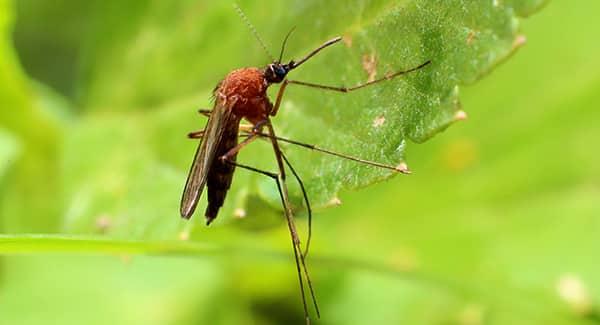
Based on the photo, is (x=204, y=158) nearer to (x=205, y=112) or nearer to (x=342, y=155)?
(x=205, y=112)

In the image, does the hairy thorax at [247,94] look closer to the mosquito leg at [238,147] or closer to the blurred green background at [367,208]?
the mosquito leg at [238,147]

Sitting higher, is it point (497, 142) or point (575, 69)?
point (575, 69)

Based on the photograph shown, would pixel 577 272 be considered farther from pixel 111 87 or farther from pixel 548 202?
pixel 111 87

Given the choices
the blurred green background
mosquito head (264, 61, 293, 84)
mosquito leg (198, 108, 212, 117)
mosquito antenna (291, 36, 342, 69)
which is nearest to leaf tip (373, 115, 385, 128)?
mosquito antenna (291, 36, 342, 69)

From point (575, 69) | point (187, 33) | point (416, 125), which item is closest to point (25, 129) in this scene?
point (187, 33)

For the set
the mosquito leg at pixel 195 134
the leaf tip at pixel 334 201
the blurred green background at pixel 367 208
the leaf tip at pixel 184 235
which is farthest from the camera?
the blurred green background at pixel 367 208

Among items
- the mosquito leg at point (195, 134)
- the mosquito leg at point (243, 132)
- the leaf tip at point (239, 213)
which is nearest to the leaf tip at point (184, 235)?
the leaf tip at point (239, 213)

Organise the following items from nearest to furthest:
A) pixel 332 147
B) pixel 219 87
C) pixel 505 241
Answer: pixel 332 147 < pixel 219 87 < pixel 505 241

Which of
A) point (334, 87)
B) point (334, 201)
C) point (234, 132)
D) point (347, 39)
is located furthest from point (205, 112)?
point (334, 201)

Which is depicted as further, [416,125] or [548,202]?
[548,202]
